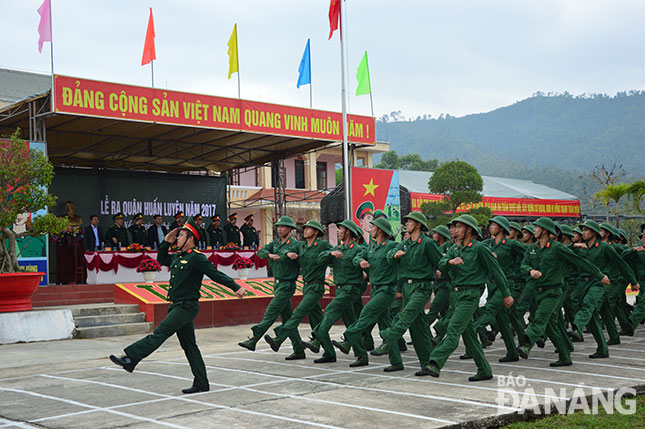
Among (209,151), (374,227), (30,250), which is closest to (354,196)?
(209,151)

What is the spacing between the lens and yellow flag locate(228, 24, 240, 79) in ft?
62.8

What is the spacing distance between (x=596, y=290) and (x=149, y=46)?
41.9 ft

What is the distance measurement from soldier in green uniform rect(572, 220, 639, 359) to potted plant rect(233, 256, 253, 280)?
886 cm

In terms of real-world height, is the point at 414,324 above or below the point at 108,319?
above

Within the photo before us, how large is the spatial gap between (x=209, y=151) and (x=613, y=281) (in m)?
14.1

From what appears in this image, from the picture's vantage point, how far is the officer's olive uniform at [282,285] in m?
9.66

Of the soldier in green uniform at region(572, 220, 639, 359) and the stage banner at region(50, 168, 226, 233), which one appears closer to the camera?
the soldier in green uniform at region(572, 220, 639, 359)

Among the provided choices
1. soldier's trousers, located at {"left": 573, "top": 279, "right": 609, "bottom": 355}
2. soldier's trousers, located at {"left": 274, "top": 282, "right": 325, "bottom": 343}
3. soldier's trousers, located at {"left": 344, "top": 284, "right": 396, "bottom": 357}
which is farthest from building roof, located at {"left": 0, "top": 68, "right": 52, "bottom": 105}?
soldier's trousers, located at {"left": 573, "top": 279, "right": 609, "bottom": 355}

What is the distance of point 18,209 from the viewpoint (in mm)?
12281

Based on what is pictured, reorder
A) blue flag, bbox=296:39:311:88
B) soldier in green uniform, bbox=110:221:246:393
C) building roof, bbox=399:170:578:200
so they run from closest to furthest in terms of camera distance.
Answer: soldier in green uniform, bbox=110:221:246:393
blue flag, bbox=296:39:311:88
building roof, bbox=399:170:578:200

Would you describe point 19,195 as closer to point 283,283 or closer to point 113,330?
point 113,330

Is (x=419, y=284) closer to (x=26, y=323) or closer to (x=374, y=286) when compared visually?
(x=374, y=286)

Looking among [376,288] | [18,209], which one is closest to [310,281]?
[376,288]

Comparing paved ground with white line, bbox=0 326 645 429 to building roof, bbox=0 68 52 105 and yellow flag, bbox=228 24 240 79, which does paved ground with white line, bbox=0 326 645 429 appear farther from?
building roof, bbox=0 68 52 105
